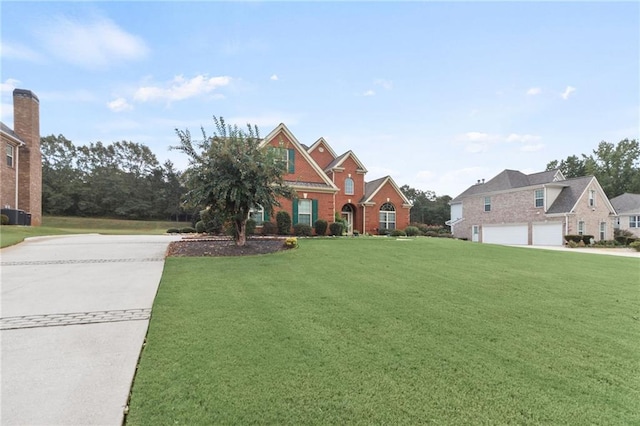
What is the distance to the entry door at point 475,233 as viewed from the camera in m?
32.1

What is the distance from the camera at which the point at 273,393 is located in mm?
2641

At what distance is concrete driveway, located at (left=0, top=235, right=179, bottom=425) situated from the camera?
2.57 metres

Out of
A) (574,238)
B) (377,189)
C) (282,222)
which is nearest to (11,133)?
(282,222)

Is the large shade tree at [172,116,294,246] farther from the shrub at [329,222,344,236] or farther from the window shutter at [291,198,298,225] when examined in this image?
the shrub at [329,222,344,236]

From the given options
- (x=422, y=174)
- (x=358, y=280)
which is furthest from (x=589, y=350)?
(x=422, y=174)

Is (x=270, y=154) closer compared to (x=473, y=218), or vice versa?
(x=270, y=154)

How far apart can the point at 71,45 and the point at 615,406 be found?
16.0m

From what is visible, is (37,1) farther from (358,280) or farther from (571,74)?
(571,74)

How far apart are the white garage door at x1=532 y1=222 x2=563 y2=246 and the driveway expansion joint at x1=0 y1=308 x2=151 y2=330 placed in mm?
30595

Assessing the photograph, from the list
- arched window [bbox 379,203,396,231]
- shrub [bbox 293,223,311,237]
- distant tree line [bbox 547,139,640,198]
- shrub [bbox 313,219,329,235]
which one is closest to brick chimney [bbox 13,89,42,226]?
shrub [bbox 293,223,311,237]

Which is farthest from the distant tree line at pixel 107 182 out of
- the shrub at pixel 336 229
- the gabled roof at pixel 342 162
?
the shrub at pixel 336 229

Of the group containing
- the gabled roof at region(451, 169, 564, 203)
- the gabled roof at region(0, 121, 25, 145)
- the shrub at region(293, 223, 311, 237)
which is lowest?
the shrub at region(293, 223, 311, 237)

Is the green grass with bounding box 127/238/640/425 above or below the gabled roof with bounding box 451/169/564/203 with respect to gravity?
below

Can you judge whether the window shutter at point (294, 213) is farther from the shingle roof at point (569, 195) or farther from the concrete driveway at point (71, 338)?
the shingle roof at point (569, 195)
